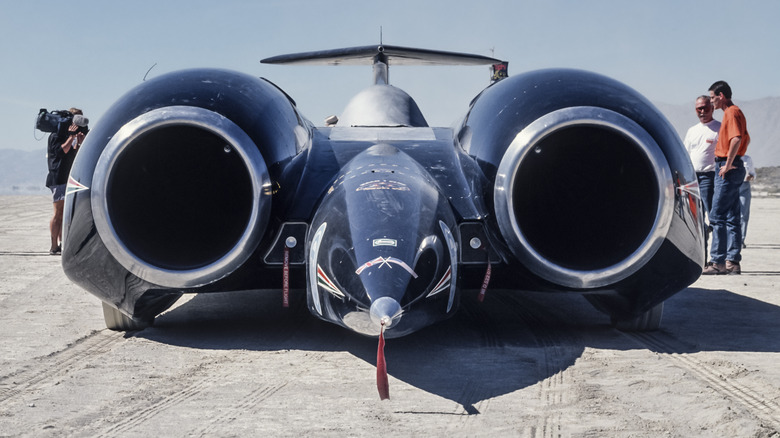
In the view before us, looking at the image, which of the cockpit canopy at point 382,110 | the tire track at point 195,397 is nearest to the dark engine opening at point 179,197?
the tire track at point 195,397

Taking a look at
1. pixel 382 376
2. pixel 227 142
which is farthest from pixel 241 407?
pixel 227 142

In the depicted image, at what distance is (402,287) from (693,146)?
6712mm

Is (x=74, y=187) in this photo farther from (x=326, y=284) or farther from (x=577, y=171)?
(x=577, y=171)

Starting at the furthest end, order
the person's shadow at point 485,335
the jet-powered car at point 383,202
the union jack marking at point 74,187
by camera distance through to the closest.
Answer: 1. the union jack marking at point 74,187
2. the jet-powered car at point 383,202
3. the person's shadow at point 485,335

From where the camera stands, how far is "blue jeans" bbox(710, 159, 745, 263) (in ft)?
30.5

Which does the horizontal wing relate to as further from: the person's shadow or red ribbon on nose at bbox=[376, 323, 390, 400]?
red ribbon on nose at bbox=[376, 323, 390, 400]

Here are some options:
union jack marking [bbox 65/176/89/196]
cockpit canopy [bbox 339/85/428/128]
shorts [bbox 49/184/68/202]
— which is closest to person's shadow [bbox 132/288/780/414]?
union jack marking [bbox 65/176/89/196]

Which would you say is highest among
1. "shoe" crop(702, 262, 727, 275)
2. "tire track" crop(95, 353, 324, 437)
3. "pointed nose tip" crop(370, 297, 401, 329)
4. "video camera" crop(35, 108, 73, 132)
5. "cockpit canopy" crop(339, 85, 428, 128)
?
"cockpit canopy" crop(339, 85, 428, 128)

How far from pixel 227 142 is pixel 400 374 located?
206cm

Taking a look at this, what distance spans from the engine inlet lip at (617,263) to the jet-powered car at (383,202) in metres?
0.01

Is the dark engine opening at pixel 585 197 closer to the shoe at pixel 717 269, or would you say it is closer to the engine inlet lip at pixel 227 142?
the engine inlet lip at pixel 227 142

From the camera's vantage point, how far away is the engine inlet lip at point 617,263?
18.2 ft

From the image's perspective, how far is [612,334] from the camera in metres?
6.23

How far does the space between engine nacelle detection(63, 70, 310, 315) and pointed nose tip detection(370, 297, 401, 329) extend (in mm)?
1408
